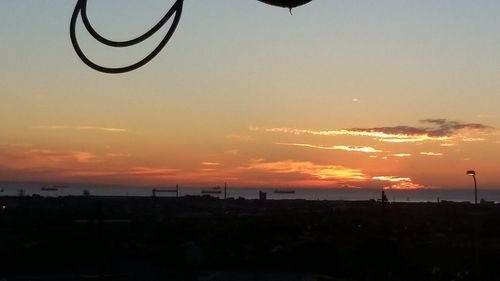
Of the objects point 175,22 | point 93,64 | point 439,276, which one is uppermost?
point 175,22

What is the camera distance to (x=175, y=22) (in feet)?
9.74

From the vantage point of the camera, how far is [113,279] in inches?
498

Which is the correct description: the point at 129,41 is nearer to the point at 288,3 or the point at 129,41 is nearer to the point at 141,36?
the point at 141,36

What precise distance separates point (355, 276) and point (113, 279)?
8932mm

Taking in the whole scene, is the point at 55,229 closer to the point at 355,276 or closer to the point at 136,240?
the point at 136,240

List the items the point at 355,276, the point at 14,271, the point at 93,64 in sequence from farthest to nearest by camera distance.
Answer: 1. the point at 355,276
2. the point at 14,271
3. the point at 93,64

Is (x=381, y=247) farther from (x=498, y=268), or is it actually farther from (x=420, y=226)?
(x=420, y=226)

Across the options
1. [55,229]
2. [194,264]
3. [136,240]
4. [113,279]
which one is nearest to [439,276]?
[194,264]

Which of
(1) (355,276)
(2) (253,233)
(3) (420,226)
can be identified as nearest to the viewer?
(1) (355,276)

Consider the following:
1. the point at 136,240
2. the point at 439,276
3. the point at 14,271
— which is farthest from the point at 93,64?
the point at 136,240

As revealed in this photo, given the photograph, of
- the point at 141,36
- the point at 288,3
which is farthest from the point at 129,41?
the point at 288,3

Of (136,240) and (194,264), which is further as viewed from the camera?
(136,240)

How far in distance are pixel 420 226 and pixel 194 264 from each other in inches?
1006

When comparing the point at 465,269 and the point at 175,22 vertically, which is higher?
the point at 175,22
